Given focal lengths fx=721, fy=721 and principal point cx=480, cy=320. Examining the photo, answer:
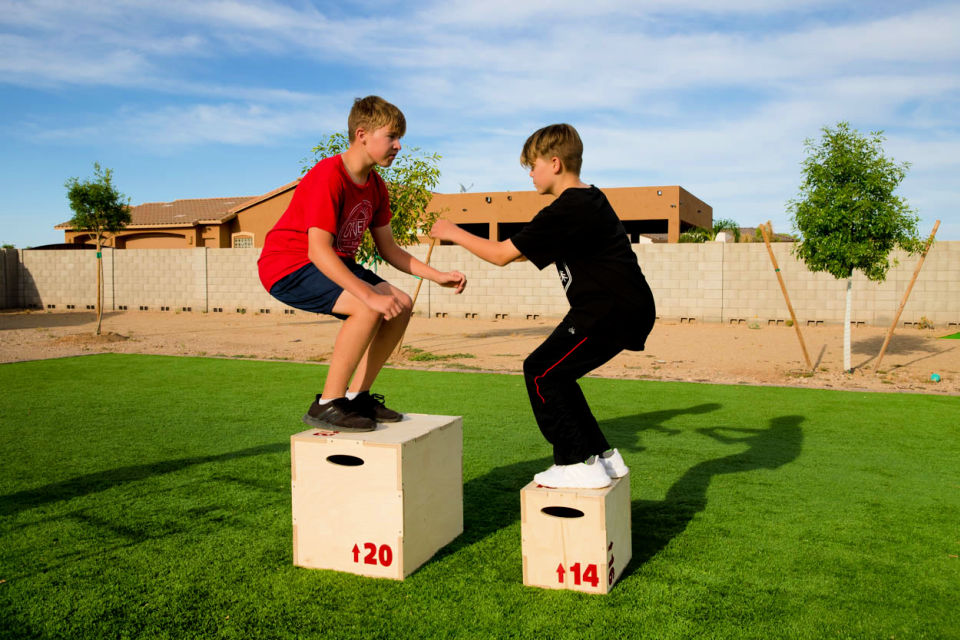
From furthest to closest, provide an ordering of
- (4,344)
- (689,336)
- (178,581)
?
(689,336), (4,344), (178,581)

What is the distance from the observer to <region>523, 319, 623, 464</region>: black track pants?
9.99 feet

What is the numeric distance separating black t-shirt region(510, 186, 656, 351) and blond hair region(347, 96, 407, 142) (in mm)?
813

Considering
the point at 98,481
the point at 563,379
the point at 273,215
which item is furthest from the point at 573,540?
the point at 273,215

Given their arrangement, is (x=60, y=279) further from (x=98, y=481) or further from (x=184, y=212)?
(x=98, y=481)

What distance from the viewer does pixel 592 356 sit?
309 centimetres

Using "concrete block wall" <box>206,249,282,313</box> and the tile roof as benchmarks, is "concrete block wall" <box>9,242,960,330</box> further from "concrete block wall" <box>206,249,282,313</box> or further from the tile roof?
the tile roof

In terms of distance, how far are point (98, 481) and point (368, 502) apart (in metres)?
2.20

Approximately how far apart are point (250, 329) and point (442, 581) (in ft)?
52.7

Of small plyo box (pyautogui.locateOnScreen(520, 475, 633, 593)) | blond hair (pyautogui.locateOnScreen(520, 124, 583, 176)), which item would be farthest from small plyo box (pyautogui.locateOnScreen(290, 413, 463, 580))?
blond hair (pyautogui.locateOnScreen(520, 124, 583, 176))

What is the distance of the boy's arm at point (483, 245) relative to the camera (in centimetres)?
306

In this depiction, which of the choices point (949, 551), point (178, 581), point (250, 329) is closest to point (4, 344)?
point (250, 329)

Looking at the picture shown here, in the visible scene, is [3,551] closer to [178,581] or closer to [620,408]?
[178,581]

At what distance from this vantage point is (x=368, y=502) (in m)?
2.99

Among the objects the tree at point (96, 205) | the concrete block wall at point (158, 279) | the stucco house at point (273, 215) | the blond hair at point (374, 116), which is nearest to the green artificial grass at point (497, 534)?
the blond hair at point (374, 116)
